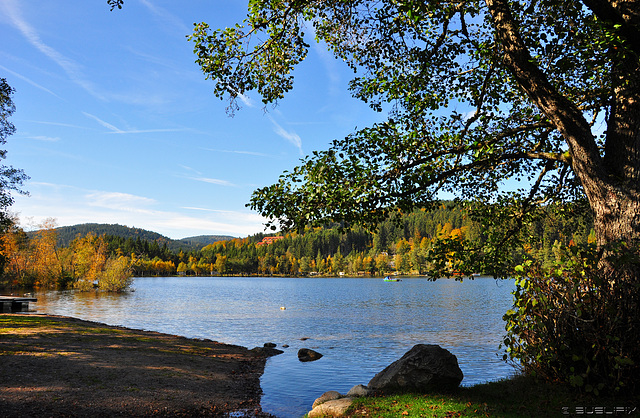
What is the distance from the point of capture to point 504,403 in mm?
9062

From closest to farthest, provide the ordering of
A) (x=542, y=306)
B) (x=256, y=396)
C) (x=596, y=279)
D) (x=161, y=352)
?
(x=596, y=279) < (x=542, y=306) < (x=256, y=396) < (x=161, y=352)

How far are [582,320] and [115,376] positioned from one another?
14.1 meters

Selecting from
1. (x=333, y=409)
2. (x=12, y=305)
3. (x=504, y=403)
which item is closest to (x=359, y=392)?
(x=333, y=409)

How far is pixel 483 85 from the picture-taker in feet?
37.4

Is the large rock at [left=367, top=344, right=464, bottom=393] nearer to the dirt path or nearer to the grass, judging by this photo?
the grass

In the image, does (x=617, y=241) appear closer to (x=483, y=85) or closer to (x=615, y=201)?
(x=615, y=201)

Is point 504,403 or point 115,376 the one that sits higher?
point 504,403

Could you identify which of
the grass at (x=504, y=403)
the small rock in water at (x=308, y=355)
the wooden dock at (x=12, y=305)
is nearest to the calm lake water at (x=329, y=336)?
the small rock in water at (x=308, y=355)

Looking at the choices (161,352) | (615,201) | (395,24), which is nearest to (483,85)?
(395,24)

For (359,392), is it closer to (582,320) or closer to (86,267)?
(582,320)

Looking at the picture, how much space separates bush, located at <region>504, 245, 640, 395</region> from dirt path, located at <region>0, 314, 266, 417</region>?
8508mm

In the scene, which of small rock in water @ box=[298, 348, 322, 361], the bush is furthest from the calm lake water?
the bush

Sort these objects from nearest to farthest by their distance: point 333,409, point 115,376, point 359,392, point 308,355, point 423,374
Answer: point 333,409 → point 359,392 → point 423,374 → point 115,376 → point 308,355

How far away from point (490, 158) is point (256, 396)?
11465 mm
